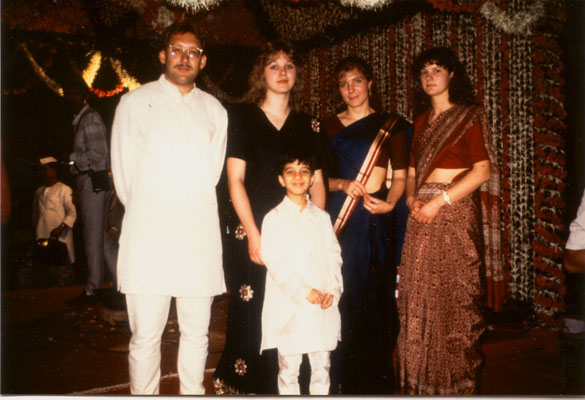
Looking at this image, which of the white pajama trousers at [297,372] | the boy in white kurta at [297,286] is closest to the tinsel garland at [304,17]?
the boy in white kurta at [297,286]

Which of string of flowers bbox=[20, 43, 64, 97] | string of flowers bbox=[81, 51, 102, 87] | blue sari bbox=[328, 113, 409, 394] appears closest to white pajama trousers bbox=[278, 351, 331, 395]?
blue sari bbox=[328, 113, 409, 394]

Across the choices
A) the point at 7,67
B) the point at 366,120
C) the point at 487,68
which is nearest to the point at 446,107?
the point at 366,120

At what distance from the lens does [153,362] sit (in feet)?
6.28

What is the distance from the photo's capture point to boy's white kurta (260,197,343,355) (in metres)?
2.00

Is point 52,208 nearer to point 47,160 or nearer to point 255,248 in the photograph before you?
point 47,160

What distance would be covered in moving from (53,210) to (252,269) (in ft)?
3.90

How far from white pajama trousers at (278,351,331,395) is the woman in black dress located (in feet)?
0.15

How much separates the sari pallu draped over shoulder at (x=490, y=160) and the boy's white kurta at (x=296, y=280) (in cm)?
60

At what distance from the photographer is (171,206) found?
201 centimetres

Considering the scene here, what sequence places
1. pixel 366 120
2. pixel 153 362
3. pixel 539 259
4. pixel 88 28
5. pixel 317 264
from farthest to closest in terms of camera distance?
1. pixel 539 259
2. pixel 88 28
3. pixel 366 120
4. pixel 317 264
5. pixel 153 362

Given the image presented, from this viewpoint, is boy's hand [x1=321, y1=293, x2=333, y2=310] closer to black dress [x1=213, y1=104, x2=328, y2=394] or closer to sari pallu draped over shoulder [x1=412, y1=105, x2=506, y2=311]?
black dress [x1=213, y1=104, x2=328, y2=394]

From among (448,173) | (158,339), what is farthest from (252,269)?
(448,173)

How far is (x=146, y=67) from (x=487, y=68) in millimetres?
2264

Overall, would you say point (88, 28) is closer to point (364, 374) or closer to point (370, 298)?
point (370, 298)
